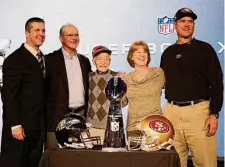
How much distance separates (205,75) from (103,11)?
109 centimetres

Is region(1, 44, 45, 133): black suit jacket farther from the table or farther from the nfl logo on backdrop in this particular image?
the nfl logo on backdrop

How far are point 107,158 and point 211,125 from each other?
0.97m

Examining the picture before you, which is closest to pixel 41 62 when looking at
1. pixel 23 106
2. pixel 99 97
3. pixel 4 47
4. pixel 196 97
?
pixel 23 106

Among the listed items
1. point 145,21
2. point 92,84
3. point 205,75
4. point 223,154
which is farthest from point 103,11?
point 223,154

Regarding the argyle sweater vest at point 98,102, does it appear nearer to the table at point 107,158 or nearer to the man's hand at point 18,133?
the man's hand at point 18,133

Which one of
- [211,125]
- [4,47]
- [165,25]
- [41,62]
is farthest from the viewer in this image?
[4,47]

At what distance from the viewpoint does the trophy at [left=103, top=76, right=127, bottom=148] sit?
219 cm

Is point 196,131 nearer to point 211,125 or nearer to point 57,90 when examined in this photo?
point 211,125

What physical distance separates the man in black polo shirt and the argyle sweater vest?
1.37 feet

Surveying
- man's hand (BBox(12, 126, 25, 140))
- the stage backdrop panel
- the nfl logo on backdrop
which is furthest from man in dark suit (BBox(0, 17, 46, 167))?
the nfl logo on backdrop

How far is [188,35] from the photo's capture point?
293 cm

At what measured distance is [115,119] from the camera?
2.21 m

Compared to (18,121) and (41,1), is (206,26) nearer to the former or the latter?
(41,1)

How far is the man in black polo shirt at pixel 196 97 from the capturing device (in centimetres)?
284
